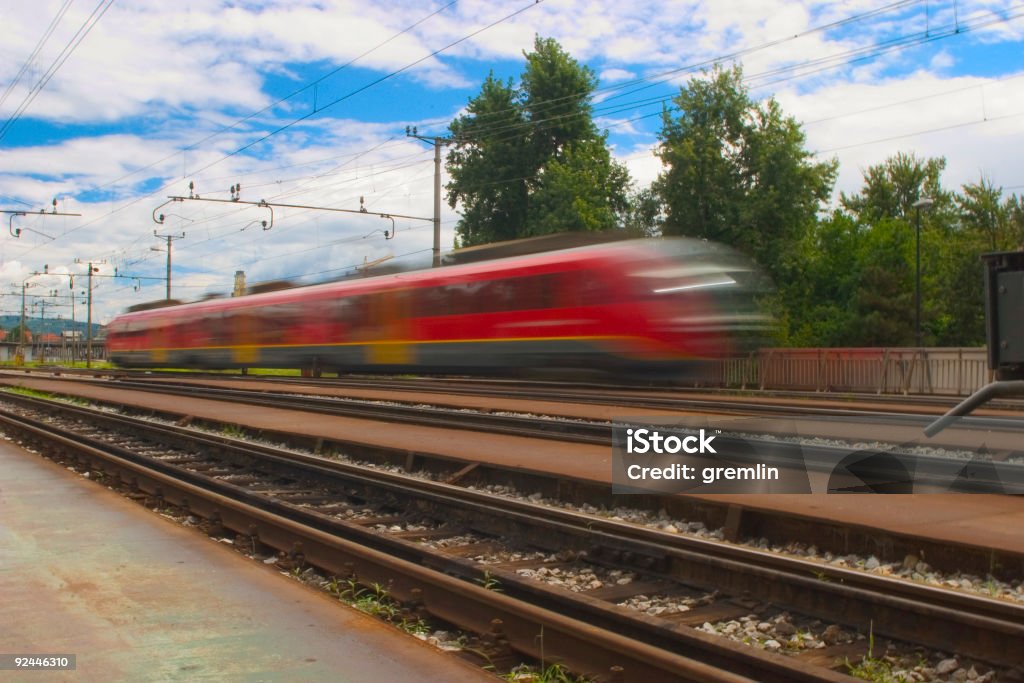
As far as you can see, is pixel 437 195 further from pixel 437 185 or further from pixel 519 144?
pixel 519 144

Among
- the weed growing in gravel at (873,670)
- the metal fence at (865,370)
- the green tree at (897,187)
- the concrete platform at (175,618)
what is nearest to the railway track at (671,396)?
the metal fence at (865,370)

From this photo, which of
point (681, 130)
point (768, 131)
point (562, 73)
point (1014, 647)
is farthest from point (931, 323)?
point (1014, 647)

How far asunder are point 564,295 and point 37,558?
515 inches

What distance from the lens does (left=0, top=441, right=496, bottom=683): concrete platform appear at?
4.22 meters

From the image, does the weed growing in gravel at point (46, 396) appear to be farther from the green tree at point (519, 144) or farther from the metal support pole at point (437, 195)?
the green tree at point (519, 144)

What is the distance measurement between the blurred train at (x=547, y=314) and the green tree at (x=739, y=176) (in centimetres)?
2083

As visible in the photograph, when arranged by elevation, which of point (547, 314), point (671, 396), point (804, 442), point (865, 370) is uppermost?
point (547, 314)

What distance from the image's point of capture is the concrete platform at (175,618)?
4219mm

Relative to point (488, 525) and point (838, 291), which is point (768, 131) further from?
point (488, 525)

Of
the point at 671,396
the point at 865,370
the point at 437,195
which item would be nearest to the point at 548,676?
the point at 671,396

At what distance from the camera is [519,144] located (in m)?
53.4

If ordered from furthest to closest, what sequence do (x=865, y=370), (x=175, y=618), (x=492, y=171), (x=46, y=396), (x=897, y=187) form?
1. (x=897, y=187)
2. (x=492, y=171)
3. (x=865, y=370)
4. (x=46, y=396)
5. (x=175, y=618)

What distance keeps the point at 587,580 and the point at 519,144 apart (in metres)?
49.4
